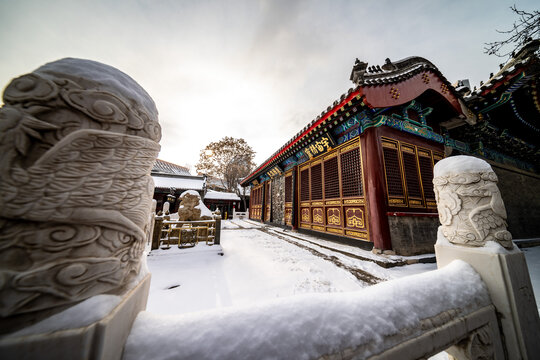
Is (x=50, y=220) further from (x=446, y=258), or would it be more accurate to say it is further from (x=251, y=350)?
(x=446, y=258)

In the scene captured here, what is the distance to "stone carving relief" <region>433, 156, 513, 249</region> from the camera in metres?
1.51

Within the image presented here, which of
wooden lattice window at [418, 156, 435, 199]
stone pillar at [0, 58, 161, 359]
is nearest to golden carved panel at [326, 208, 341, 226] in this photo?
wooden lattice window at [418, 156, 435, 199]

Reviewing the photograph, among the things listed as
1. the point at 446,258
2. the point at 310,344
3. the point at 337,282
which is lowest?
the point at 337,282

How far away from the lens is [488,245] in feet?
4.86

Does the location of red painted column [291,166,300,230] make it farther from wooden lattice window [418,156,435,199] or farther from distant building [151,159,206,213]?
distant building [151,159,206,213]

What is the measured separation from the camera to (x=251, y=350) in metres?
0.71

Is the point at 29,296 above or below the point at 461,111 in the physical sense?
below

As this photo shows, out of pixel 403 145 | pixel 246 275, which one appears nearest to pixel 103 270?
pixel 246 275

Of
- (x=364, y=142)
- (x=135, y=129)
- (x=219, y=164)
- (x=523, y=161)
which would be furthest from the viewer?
(x=219, y=164)

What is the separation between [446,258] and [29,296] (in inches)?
108

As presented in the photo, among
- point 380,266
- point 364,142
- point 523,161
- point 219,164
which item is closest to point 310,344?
point 380,266

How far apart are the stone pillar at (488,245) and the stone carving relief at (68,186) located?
2.53 m

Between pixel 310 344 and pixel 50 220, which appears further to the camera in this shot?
pixel 310 344

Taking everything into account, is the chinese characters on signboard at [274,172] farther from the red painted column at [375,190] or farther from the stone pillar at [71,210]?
the stone pillar at [71,210]
